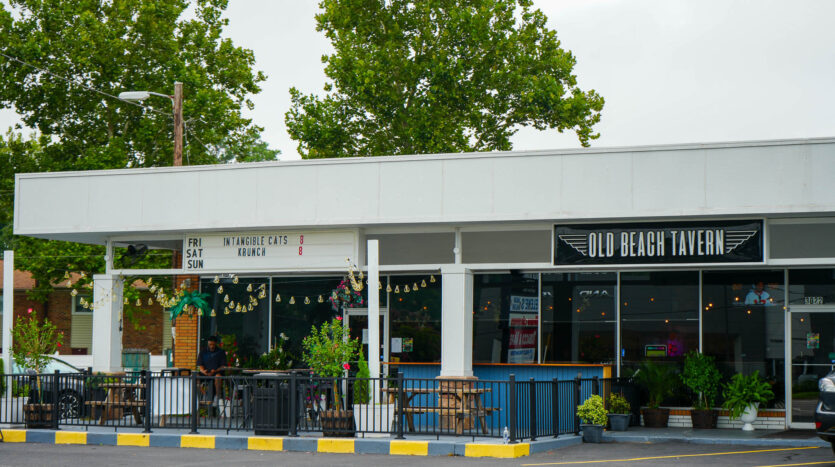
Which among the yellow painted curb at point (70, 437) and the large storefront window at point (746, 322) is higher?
the large storefront window at point (746, 322)

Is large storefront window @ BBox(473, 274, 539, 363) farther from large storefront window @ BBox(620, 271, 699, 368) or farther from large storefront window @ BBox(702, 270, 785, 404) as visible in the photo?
large storefront window @ BBox(702, 270, 785, 404)

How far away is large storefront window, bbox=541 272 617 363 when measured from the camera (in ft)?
68.6

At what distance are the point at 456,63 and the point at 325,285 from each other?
1770 cm

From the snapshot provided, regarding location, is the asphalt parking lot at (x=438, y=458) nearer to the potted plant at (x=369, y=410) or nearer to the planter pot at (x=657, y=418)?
the potted plant at (x=369, y=410)

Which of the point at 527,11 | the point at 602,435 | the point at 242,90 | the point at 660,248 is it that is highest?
the point at 527,11

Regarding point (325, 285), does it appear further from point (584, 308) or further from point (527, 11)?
point (527, 11)

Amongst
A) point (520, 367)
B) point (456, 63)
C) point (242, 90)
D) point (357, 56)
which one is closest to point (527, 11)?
point (456, 63)

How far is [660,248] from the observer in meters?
17.8

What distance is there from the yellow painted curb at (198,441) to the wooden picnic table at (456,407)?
9.52 feet

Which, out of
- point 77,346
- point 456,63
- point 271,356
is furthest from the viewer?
point 77,346

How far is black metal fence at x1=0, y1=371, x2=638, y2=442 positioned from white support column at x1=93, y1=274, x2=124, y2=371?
194 centimetres

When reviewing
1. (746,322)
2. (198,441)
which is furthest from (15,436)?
(746,322)

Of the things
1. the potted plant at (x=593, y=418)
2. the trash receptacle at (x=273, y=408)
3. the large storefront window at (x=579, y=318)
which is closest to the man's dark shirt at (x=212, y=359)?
the trash receptacle at (x=273, y=408)

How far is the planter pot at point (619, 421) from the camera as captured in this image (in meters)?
18.8
